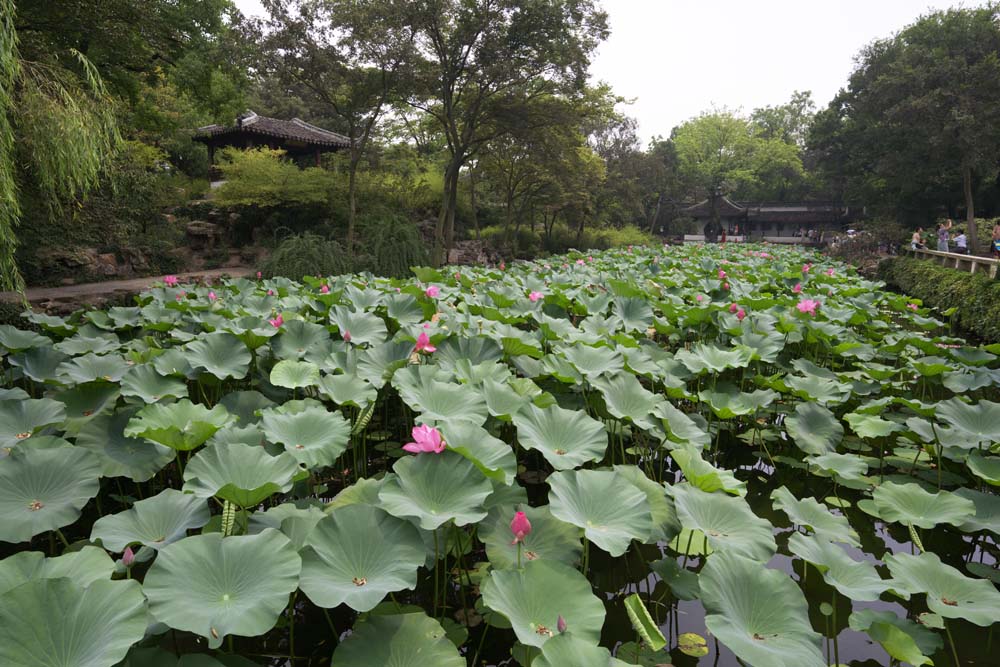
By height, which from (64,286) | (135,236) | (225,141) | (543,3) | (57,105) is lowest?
(64,286)

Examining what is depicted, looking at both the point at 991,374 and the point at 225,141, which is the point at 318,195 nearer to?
the point at 225,141

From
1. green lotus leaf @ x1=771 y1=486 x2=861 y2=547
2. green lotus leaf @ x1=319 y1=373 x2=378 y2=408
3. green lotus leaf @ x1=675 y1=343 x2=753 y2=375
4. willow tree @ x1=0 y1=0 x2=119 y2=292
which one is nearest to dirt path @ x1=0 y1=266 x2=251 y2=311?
willow tree @ x1=0 y1=0 x2=119 y2=292

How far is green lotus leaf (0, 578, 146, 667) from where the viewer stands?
0.90m

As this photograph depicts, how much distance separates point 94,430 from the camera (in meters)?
1.89

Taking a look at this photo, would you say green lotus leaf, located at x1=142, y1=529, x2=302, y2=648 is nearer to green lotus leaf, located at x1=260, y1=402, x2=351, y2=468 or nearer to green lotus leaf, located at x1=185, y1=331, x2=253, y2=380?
green lotus leaf, located at x1=260, y1=402, x2=351, y2=468

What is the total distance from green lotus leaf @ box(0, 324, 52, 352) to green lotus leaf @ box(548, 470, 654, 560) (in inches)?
107

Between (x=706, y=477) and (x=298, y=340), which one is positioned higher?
(x=298, y=340)

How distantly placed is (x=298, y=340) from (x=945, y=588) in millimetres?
2641

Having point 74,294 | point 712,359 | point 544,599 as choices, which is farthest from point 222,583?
point 74,294

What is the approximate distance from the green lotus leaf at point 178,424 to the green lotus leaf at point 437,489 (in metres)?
0.68

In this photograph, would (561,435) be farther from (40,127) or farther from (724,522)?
(40,127)

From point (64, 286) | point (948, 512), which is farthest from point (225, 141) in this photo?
point (948, 512)

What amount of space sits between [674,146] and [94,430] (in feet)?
139

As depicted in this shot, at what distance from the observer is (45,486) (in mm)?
1490
